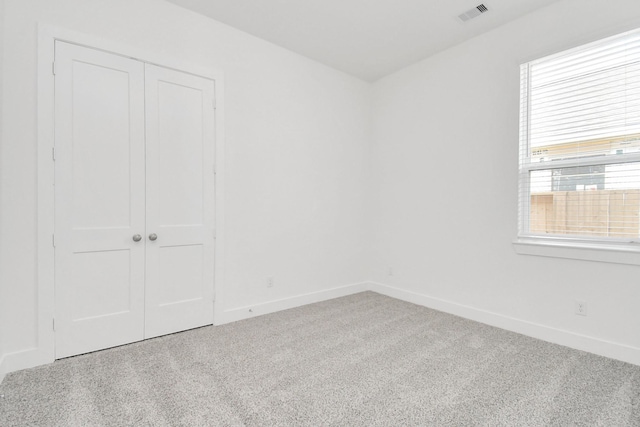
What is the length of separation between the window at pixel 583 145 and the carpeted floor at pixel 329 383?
1045 mm

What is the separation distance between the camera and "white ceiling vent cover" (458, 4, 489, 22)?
2.79 metres

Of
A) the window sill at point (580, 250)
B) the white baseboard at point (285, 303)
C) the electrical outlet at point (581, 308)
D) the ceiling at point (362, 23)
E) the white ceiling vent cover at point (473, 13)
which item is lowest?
the white baseboard at point (285, 303)

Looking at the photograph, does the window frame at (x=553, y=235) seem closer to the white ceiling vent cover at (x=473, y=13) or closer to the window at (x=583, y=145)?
the window at (x=583, y=145)

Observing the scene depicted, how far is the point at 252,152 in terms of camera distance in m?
3.35

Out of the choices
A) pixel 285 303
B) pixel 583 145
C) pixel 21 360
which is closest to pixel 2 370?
pixel 21 360

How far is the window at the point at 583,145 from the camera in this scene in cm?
243

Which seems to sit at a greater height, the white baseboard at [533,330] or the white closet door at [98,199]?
the white closet door at [98,199]

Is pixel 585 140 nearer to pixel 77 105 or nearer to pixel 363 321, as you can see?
pixel 363 321

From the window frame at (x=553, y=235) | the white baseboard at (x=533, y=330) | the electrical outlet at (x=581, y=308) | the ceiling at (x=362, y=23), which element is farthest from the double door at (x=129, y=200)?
the electrical outlet at (x=581, y=308)

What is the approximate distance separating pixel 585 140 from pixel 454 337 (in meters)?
1.99

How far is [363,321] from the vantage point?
3209 millimetres

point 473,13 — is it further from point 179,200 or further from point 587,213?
point 179,200

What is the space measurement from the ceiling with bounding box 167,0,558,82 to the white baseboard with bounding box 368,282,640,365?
280 centimetres

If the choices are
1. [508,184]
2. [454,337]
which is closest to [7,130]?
[454,337]
